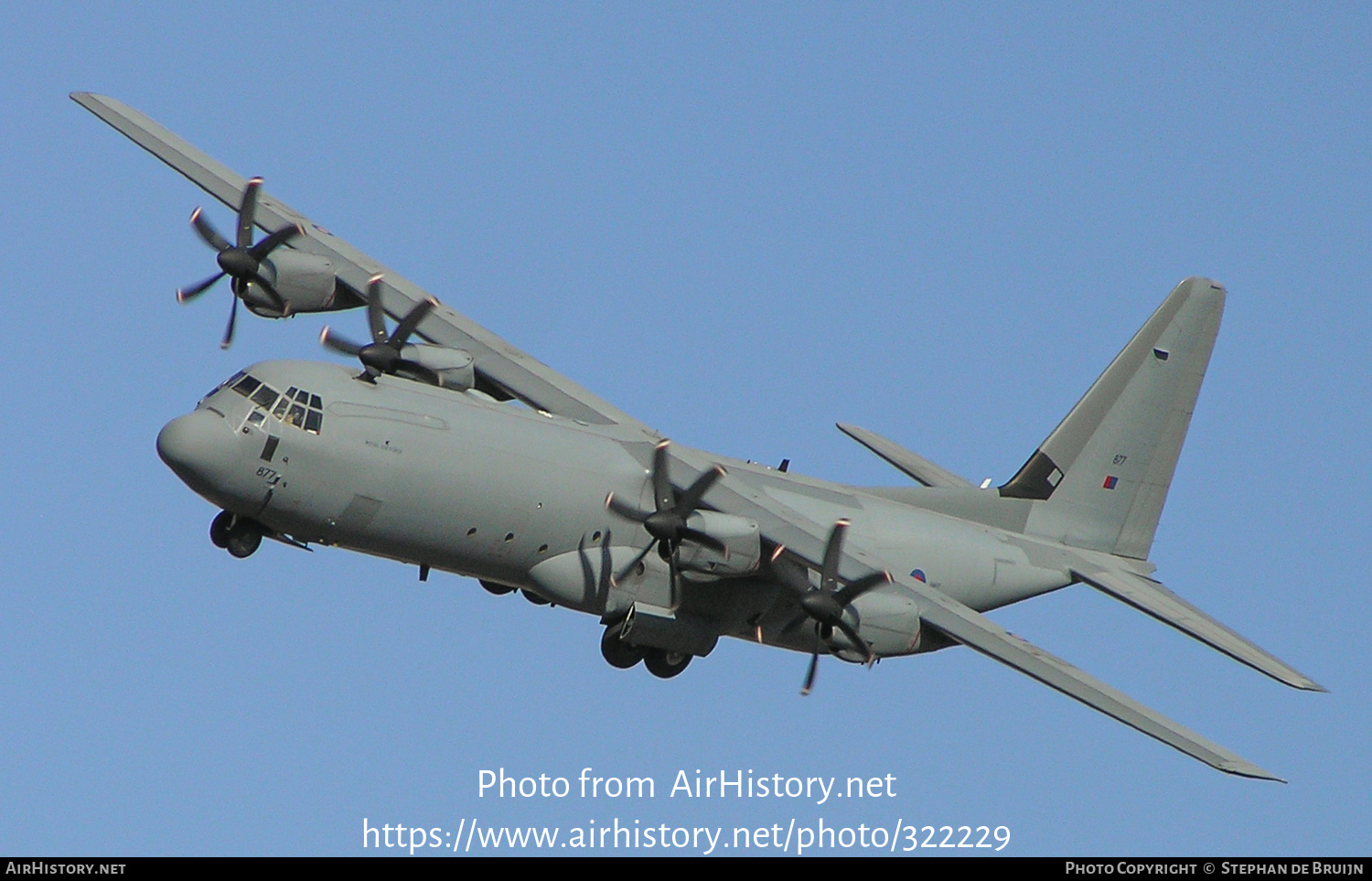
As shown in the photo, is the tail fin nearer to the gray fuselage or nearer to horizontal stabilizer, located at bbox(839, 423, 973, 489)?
horizontal stabilizer, located at bbox(839, 423, 973, 489)

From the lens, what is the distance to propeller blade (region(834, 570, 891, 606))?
1260 inches

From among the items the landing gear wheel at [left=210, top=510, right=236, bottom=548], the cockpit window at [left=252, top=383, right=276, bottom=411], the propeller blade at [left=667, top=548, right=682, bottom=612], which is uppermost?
the cockpit window at [left=252, top=383, right=276, bottom=411]

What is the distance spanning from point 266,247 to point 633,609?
9.41m

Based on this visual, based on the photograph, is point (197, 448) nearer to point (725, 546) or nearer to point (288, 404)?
point (288, 404)

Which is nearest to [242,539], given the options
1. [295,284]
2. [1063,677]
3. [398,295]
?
[295,284]

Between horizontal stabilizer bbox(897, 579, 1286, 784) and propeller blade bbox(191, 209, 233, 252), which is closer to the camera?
horizontal stabilizer bbox(897, 579, 1286, 784)

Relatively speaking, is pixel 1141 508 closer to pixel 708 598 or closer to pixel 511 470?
pixel 708 598

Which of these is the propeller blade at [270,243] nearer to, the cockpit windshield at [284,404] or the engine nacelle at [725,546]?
the cockpit windshield at [284,404]

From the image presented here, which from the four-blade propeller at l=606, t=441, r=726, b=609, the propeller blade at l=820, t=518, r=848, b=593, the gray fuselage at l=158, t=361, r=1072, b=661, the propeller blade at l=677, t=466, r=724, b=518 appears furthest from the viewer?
the propeller blade at l=820, t=518, r=848, b=593

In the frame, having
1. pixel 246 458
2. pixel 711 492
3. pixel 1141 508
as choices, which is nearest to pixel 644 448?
pixel 711 492

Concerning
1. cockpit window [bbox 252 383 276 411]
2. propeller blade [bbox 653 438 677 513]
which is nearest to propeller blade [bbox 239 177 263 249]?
cockpit window [bbox 252 383 276 411]

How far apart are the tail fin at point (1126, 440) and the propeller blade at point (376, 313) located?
42.6 ft

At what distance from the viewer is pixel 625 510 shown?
32.1 metres

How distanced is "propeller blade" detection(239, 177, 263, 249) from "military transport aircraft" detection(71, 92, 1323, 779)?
0.06 metres
